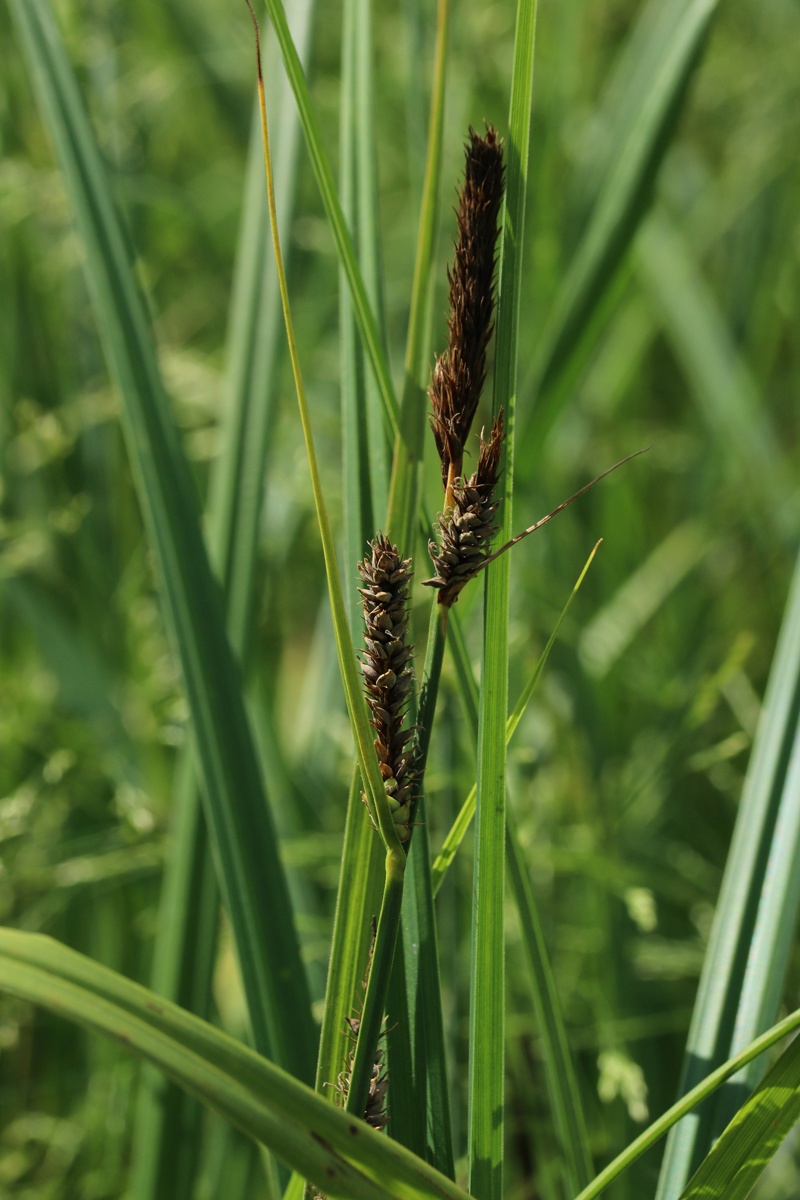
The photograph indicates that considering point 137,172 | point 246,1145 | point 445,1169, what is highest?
point 137,172

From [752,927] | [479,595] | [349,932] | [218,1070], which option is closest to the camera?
[218,1070]

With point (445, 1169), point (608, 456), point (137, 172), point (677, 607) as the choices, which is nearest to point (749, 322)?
point (608, 456)

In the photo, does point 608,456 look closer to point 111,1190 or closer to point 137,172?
point 137,172

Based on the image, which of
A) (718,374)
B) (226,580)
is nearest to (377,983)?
(226,580)

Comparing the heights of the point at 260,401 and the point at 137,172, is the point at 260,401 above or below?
below

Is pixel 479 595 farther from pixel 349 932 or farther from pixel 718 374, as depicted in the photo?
pixel 718 374

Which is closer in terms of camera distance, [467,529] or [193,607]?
[467,529]

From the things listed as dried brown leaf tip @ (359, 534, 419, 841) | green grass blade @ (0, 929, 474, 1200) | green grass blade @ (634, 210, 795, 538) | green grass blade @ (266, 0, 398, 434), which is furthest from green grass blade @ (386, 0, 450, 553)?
green grass blade @ (634, 210, 795, 538)
